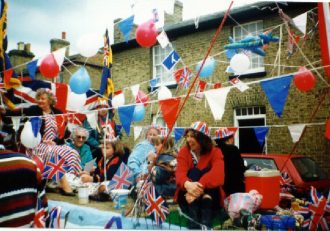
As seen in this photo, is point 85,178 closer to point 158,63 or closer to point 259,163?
point 259,163

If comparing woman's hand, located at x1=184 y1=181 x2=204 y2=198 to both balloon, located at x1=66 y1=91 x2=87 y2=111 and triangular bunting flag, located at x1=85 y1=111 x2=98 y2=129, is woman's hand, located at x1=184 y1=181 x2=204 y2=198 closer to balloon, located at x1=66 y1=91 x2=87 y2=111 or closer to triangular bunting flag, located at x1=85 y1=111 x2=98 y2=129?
balloon, located at x1=66 y1=91 x2=87 y2=111

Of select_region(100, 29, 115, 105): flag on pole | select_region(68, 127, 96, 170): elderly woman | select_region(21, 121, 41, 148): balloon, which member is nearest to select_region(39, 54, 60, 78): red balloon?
select_region(21, 121, 41, 148): balloon

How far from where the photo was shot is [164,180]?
4.57 metres

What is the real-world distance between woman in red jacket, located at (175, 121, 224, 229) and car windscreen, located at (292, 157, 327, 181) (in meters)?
2.63

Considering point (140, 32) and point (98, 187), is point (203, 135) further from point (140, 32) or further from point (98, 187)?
point (140, 32)

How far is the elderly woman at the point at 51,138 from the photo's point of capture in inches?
178

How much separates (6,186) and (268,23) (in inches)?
318

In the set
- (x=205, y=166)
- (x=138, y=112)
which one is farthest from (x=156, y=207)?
(x=138, y=112)

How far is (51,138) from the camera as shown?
5.11 metres

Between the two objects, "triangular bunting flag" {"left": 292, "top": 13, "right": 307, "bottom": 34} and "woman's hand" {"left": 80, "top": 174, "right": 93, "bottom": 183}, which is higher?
"triangular bunting flag" {"left": 292, "top": 13, "right": 307, "bottom": 34}

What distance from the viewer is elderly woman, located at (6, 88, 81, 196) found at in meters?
4.53

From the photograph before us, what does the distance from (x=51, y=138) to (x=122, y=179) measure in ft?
4.63

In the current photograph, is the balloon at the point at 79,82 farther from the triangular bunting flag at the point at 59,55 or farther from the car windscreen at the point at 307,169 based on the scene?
the car windscreen at the point at 307,169

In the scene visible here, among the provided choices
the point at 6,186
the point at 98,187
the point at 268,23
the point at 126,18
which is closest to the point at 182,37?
the point at 268,23
